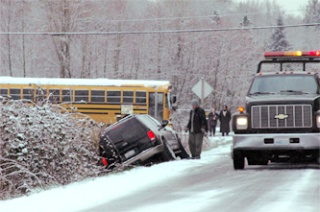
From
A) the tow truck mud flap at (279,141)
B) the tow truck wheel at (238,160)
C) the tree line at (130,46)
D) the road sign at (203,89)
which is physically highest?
the tree line at (130,46)

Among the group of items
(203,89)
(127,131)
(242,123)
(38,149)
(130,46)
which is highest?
(130,46)

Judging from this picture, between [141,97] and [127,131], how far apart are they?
18.7m

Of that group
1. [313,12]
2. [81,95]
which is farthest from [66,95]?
[313,12]

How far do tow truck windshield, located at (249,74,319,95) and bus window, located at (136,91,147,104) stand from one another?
1962 centimetres

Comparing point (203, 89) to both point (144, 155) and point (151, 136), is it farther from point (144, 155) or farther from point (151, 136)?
point (144, 155)

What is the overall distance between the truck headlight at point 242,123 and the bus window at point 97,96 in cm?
2115

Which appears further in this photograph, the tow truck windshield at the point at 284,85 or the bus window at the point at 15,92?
the bus window at the point at 15,92

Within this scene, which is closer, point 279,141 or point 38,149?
point 38,149

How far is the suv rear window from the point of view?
1844cm

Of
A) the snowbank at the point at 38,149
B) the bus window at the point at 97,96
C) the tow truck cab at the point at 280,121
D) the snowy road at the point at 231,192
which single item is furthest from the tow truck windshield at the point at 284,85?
the bus window at the point at 97,96

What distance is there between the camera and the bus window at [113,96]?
3722cm

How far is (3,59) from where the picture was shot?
52562 mm

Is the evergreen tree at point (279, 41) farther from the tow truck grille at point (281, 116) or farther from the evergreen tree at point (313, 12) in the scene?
the tow truck grille at point (281, 116)

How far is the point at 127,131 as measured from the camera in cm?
1859
